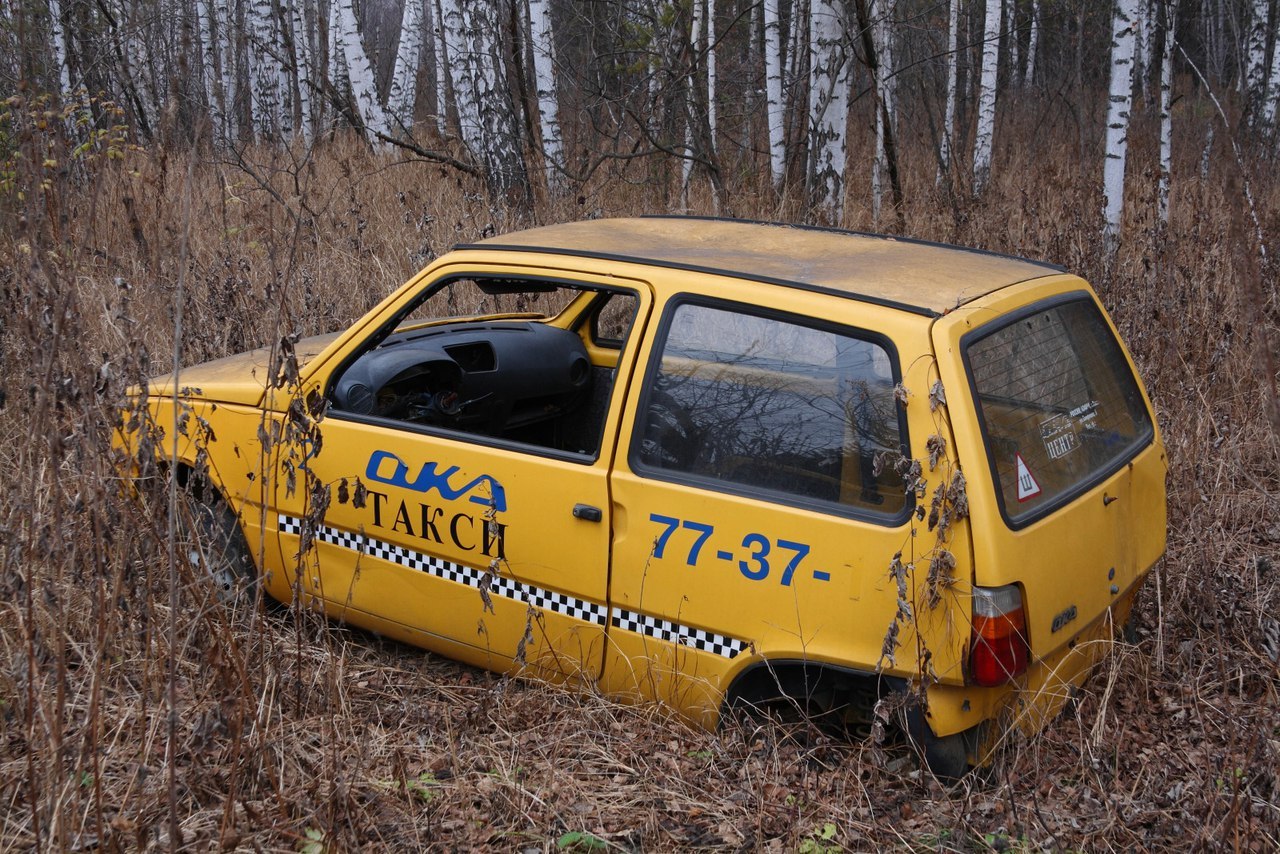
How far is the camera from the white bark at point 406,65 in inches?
643

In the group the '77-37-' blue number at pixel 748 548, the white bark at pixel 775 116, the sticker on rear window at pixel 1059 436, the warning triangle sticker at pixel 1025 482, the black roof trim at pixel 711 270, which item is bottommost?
the '77-37-' blue number at pixel 748 548

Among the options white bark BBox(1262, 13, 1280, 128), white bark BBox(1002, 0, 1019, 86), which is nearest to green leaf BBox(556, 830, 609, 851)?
white bark BBox(1262, 13, 1280, 128)

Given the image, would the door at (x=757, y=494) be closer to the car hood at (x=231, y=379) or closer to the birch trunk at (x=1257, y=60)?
the car hood at (x=231, y=379)

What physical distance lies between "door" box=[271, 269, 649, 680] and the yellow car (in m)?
0.01

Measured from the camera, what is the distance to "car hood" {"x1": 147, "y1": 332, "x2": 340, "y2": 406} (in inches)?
152

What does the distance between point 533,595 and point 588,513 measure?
0.38 m

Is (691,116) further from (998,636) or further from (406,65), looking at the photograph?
(406,65)

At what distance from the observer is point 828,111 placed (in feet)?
27.9

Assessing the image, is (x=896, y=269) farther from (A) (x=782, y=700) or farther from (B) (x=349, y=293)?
(B) (x=349, y=293)

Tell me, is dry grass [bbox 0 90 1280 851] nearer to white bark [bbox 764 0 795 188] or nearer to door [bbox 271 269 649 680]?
door [bbox 271 269 649 680]

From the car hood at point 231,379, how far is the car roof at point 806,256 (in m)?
0.92

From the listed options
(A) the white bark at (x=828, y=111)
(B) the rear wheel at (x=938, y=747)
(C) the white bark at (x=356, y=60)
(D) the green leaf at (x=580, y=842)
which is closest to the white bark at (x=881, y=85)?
(A) the white bark at (x=828, y=111)

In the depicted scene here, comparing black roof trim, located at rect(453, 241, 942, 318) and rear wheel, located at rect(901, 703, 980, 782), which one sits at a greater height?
black roof trim, located at rect(453, 241, 942, 318)

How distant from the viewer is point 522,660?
315 centimetres
